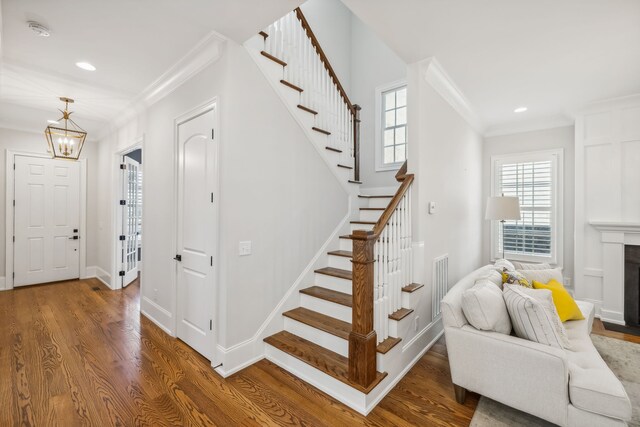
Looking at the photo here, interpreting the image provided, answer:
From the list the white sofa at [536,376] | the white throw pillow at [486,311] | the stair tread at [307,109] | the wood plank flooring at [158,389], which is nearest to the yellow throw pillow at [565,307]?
the white sofa at [536,376]

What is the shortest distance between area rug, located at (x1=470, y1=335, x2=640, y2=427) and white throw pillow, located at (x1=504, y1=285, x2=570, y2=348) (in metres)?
0.53

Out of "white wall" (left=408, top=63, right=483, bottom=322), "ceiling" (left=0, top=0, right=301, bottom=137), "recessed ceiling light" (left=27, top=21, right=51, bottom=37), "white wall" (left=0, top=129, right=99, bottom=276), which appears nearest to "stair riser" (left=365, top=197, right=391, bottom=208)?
"white wall" (left=408, top=63, right=483, bottom=322)

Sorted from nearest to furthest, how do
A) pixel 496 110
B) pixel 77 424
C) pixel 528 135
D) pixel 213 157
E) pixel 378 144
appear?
pixel 77 424 → pixel 213 157 → pixel 496 110 → pixel 528 135 → pixel 378 144

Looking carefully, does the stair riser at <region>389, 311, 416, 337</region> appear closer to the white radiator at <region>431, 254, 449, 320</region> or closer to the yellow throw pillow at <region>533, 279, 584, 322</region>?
the white radiator at <region>431, 254, 449, 320</region>

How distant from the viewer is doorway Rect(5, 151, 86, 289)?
481 cm

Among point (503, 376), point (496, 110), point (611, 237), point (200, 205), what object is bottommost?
point (503, 376)

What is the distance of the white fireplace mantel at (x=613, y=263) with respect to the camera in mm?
3561

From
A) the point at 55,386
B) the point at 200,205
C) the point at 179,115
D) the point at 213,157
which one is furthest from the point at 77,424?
the point at 179,115

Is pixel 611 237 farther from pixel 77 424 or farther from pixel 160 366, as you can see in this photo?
pixel 77 424

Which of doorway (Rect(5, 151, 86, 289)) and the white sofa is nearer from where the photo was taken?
the white sofa

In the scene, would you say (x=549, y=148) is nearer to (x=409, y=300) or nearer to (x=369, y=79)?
(x=369, y=79)

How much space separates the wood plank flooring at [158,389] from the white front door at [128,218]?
1805 mm

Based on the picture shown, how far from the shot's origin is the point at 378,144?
4891mm

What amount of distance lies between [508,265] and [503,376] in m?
1.60
